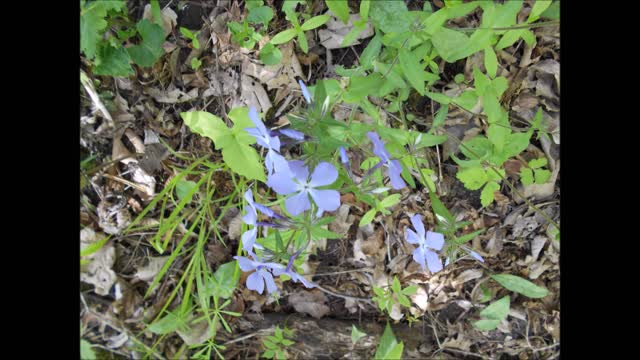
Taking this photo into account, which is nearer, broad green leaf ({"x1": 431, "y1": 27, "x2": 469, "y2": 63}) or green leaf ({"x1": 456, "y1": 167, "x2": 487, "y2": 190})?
broad green leaf ({"x1": 431, "y1": 27, "x2": 469, "y2": 63})

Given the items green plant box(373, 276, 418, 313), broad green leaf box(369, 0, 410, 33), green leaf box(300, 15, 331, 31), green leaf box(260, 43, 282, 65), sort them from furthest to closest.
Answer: green plant box(373, 276, 418, 313)
green leaf box(260, 43, 282, 65)
green leaf box(300, 15, 331, 31)
broad green leaf box(369, 0, 410, 33)

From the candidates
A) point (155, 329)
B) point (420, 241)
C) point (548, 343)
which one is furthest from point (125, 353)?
point (548, 343)

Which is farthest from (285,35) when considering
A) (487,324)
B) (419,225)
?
(487,324)

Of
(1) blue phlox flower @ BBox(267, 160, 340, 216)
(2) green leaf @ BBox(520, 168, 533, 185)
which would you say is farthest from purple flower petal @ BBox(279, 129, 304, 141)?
(2) green leaf @ BBox(520, 168, 533, 185)

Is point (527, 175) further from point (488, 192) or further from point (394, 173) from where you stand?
point (394, 173)

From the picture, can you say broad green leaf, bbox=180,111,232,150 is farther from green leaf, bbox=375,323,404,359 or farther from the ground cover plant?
green leaf, bbox=375,323,404,359

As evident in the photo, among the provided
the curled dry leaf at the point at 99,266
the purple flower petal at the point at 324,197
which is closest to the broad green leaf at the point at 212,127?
the purple flower petal at the point at 324,197

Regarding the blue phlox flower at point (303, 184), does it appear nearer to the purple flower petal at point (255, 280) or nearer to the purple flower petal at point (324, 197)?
the purple flower petal at point (324, 197)
